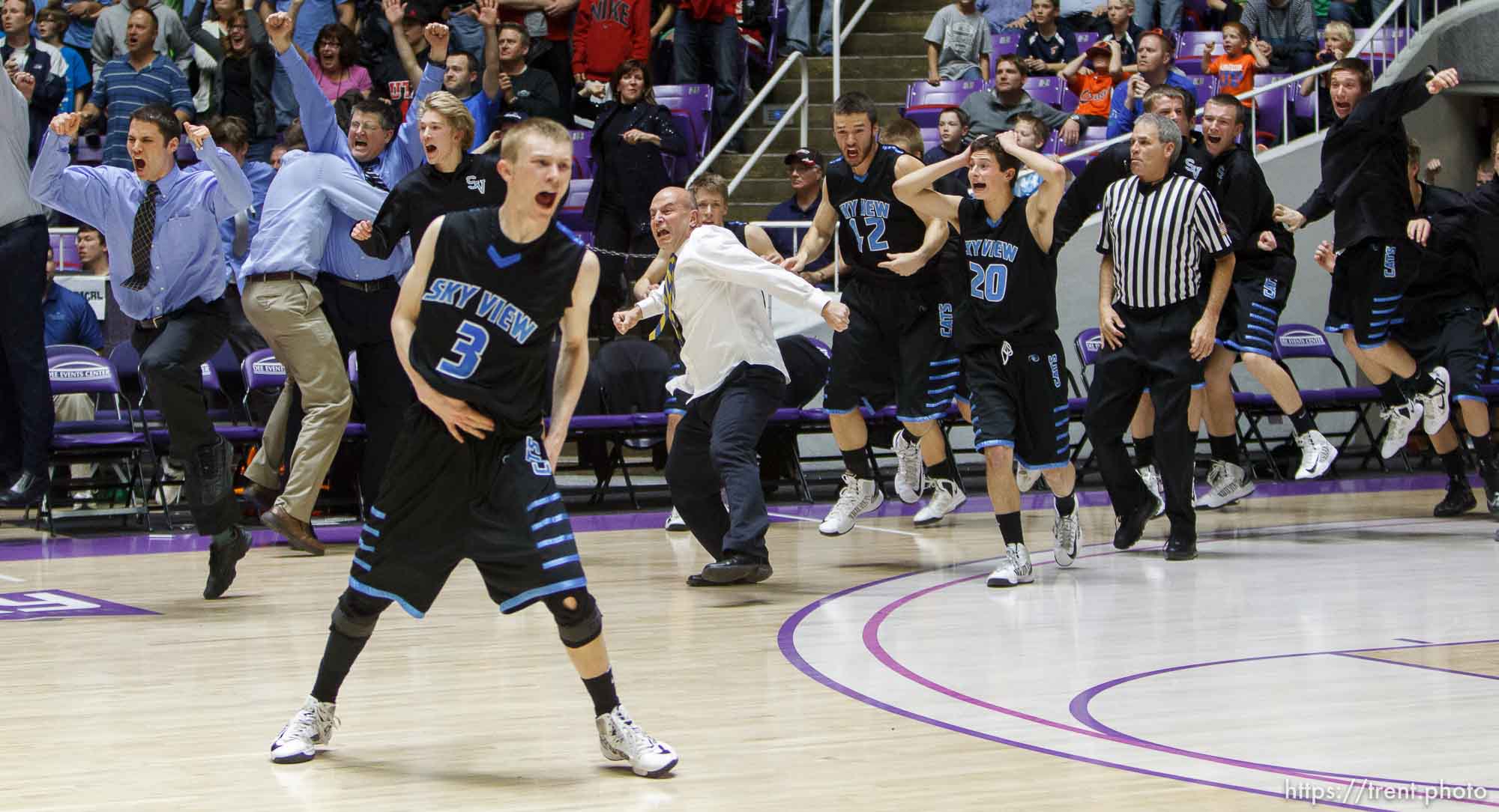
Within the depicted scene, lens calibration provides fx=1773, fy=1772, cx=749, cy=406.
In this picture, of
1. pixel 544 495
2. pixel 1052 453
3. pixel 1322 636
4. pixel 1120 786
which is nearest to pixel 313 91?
pixel 1052 453

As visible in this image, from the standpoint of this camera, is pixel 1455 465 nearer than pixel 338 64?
Yes

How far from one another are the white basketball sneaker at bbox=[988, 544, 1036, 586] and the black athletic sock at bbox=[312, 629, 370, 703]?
364 centimetres

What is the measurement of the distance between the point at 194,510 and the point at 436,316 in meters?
3.21

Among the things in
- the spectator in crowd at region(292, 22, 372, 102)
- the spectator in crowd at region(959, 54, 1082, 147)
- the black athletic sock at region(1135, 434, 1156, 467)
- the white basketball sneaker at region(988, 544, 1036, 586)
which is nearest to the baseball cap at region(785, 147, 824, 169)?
the spectator in crowd at region(959, 54, 1082, 147)

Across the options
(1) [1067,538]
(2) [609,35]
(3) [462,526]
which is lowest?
(1) [1067,538]

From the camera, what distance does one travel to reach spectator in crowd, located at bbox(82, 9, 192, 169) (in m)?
13.2

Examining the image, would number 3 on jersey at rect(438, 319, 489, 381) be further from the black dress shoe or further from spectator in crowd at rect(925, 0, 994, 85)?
spectator in crowd at rect(925, 0, 994, 85)

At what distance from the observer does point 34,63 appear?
13234mm

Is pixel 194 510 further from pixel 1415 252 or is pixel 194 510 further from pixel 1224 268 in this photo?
pixel 1415 252

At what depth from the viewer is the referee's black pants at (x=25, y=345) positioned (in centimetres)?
963

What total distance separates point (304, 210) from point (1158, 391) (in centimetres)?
422

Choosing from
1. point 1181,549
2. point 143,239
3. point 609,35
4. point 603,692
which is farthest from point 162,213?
point 609,35

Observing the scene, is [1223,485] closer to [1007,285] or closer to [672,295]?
[1007,285]

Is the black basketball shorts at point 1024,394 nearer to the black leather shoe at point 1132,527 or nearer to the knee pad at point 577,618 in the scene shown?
the black leather shoe at point 1132,527
